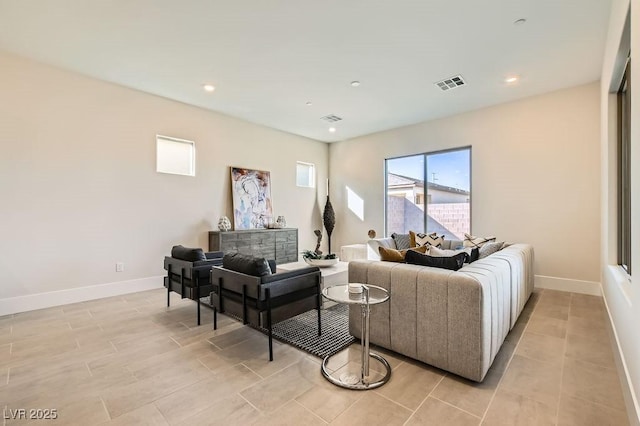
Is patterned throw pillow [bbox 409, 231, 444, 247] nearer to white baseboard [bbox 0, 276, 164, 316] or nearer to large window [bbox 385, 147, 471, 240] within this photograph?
large window [bbox 385, 147, 471, 240]

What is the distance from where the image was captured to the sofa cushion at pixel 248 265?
251 cm

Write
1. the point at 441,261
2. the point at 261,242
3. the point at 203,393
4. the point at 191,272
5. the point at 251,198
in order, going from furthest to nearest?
the point at 251,198, the point at 261,242, the point at 191,272, the point at 441,261, the point at 203,393

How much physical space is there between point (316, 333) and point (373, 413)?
1.20 meters

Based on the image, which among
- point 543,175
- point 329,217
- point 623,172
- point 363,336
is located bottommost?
point 363,336

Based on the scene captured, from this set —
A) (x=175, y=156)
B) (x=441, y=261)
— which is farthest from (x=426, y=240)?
(x=175, y=156)

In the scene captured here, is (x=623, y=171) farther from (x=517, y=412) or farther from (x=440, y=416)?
(x=440, y=416)

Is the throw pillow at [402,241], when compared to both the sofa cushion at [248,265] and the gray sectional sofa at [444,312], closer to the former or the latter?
the gray sectional sofa at [444,312]

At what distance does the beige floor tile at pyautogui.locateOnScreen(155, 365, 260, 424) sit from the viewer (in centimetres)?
179

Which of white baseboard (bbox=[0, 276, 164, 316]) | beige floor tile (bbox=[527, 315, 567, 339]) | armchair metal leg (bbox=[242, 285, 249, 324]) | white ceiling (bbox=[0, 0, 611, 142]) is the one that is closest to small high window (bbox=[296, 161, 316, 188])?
white ceiling (bbox=[0, 0, 611, 142])

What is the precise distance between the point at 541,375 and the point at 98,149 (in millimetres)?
5627

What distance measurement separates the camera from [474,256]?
3.47 m

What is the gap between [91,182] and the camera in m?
4.11

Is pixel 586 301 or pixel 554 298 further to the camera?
pixel 554 298

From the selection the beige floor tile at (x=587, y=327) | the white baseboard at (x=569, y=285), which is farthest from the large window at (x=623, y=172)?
the white baseboard at (x=569, y=285)
